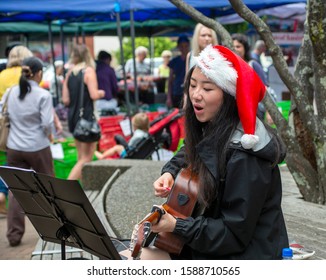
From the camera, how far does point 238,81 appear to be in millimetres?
3268

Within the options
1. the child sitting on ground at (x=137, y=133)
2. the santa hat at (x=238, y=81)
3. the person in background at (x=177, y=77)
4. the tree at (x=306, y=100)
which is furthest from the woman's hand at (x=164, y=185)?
the person in background at (x=177, y=77)

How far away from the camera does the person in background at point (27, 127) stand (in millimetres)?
7535

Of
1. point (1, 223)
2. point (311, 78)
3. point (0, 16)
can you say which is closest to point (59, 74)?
point (0, 16)

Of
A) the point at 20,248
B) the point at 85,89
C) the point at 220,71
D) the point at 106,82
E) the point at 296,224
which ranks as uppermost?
the point at 220,71

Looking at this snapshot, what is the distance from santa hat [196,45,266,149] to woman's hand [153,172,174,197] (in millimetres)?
559

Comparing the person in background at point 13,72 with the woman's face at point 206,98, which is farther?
the person in background at point 13,72

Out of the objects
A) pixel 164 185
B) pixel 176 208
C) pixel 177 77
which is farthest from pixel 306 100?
pixel 177 77

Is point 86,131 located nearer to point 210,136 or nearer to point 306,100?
point 306,100

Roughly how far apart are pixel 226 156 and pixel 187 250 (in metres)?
0.50

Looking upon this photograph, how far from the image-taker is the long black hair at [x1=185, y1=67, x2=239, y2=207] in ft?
10.5

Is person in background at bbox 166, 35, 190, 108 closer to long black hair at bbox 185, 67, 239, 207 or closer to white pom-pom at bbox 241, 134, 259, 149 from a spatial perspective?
long black hair at bbox 185, 67, 239, 207

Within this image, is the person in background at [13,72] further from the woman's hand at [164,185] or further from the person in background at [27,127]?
the woman's hand at [164,185]

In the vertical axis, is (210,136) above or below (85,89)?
above

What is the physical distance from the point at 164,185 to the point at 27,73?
4286mm
